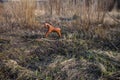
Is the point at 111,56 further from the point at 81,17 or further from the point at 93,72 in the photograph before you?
the point at 81,17

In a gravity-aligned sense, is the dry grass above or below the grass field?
above

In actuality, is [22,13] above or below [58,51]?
above

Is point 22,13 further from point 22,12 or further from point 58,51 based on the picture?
point 58,51

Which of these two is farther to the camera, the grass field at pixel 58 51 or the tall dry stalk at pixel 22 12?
the tall dry stalk at pixel 22 12

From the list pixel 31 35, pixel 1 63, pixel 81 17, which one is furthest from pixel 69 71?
pixel 81 17

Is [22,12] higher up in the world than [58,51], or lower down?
higher up

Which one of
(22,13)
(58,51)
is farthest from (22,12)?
(58,51)

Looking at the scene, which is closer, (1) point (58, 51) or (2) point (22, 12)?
(1) point (58, 51)

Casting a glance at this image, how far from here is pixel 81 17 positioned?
18.5 feet

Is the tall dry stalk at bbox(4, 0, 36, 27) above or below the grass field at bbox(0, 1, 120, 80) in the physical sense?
above

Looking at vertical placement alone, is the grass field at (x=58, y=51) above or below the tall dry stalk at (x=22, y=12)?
below

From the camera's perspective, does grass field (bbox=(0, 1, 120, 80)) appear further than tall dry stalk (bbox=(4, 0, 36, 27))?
No

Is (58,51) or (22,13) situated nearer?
(58,51)

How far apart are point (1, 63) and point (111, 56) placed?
5.51 ft
